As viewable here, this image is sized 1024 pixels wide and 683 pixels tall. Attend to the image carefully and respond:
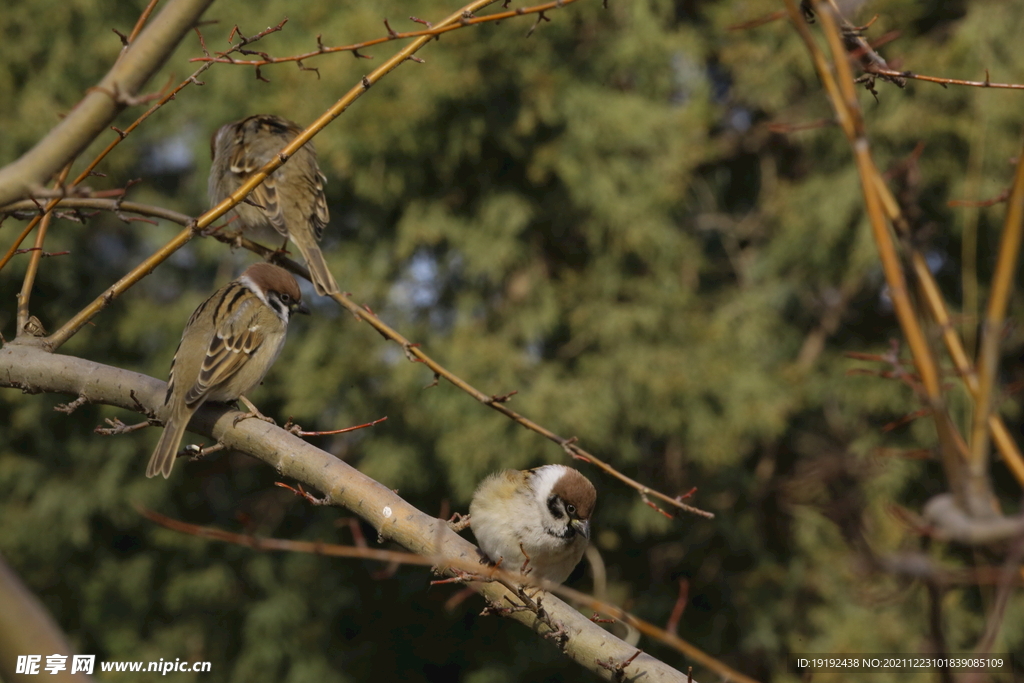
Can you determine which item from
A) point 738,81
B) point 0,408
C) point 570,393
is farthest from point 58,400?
point 738,81

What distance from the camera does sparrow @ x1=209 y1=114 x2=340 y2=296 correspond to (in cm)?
447

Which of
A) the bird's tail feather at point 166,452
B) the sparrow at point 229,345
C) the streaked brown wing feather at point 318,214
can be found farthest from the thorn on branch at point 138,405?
the streaked brown wing feather at point 318,214

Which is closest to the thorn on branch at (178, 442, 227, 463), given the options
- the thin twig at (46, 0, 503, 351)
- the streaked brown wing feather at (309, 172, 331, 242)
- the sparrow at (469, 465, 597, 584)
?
the thin twig at (46, 0, 503, 351)

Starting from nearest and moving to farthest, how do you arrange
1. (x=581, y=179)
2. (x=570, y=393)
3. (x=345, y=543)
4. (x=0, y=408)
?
1. (x=570, y=393)
2. (x=581, y=179)
3. (x=345, y=543)
4. (x=0, y=408)

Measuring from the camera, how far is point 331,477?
2.27m

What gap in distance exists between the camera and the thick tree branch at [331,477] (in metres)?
2.02

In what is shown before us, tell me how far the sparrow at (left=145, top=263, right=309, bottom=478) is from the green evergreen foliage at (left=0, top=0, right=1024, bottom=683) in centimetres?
249

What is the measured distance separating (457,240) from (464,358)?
1051 millimetres

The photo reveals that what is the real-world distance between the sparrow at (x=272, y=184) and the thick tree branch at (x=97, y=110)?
287 cm

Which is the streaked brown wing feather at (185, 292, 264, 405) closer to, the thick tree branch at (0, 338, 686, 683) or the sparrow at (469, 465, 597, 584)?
the thick tree branch at (0, 338, 686, 683)

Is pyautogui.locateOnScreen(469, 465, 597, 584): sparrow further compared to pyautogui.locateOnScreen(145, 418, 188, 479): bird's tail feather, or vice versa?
pyautogui.locateOnScreen(145, 418, 188, 479): bird's tail feather

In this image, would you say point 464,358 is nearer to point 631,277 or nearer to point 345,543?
point 631,277

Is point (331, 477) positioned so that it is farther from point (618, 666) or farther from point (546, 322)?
point (546, 322)

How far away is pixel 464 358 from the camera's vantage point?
673cm
